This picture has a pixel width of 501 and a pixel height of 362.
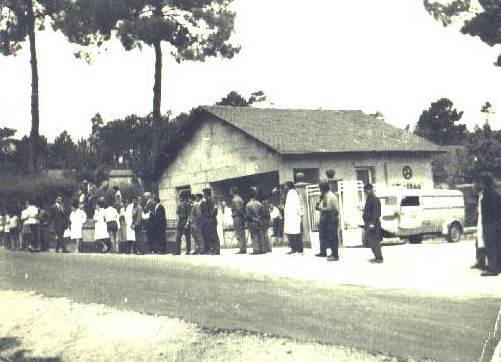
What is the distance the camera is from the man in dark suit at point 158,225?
17922 mm

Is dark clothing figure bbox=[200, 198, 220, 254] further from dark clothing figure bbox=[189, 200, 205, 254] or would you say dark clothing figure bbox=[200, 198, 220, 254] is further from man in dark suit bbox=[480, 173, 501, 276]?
man in dark suit bbox=[480, 173, 501, 276]

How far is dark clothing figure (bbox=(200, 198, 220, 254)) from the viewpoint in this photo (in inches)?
645

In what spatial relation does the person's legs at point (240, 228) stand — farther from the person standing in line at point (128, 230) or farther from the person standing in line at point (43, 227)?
the person standing in line at point (43, 227)

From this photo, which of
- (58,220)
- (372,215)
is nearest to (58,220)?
(58,220)

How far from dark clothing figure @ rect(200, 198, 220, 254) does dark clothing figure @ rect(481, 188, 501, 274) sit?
6961 millimetres

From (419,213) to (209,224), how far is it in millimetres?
6779

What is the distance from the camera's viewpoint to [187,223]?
675 inches

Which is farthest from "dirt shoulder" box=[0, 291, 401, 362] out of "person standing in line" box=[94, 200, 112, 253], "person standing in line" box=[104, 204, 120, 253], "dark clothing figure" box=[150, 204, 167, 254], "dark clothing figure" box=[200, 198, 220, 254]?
"person standing in line" box=[94, 200, 112, 253]

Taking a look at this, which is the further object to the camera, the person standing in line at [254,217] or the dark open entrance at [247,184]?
the dark open entrance at [247,184]

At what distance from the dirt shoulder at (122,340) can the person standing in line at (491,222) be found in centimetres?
445

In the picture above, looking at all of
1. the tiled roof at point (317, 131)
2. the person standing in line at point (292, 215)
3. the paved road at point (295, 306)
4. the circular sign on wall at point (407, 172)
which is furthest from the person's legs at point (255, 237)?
the circular sign on wall at point (407, 172)

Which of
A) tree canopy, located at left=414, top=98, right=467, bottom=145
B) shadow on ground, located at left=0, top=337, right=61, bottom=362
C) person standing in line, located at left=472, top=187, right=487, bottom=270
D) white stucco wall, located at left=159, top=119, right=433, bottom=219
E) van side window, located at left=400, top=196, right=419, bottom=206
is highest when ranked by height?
tree canopy, located at left=414, top=98, right=467, bottom=145

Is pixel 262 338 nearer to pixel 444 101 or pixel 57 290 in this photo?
pixel 57 290

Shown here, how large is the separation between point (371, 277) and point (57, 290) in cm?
567
